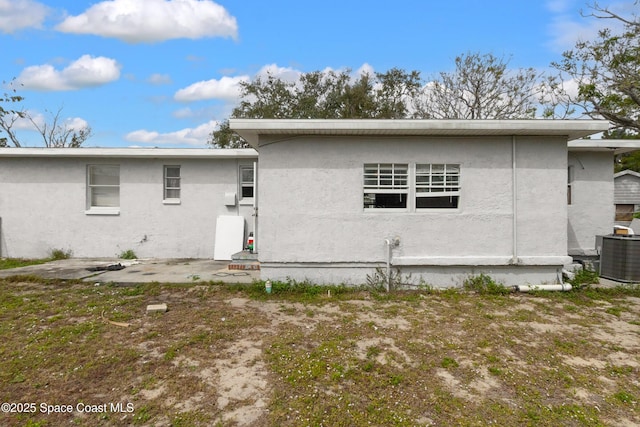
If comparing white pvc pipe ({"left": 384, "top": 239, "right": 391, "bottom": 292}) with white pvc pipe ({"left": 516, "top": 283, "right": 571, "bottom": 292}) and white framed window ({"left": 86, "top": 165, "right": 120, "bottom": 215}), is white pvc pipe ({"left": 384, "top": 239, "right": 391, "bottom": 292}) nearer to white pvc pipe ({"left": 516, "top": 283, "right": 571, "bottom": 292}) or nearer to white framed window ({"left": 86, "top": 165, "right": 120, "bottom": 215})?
white pvc pipe ({"left": 516, "top": 283, "right": 571, "bottom": 292})

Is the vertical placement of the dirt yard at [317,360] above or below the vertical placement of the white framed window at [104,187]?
below

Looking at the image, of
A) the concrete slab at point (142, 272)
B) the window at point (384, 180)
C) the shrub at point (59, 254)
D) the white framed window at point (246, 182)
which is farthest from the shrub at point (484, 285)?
the shrub at point (59, 254)

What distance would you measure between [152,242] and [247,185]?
10.2 ft

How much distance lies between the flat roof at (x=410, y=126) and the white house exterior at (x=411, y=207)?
0.27 metres

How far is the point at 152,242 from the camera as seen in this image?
30.9ft

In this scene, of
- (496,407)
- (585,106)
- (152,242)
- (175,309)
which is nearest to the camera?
(496,407)

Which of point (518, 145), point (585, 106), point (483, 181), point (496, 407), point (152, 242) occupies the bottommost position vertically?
point (496, 407)

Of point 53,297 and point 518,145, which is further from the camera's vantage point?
point 518,145

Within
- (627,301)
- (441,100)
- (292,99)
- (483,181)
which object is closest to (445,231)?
(483,181)

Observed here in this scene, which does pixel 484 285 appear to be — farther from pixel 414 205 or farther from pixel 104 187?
pixel 104 187

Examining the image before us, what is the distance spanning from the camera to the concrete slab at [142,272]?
6750mm

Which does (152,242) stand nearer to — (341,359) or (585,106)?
(341,359)

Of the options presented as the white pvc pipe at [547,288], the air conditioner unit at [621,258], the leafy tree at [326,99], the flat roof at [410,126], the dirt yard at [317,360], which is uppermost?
the leafy tree at [326,99]

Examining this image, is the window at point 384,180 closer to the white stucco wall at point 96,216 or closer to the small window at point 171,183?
the white stucco wall at point 96,216
